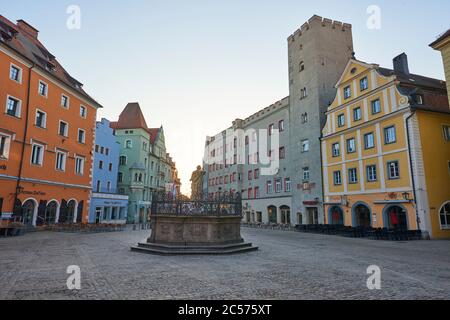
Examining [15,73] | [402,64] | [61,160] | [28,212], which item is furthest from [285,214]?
[15,73]

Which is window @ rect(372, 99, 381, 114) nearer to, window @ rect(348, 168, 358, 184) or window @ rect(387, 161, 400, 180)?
window @ rect(387, 161, 400, 180)

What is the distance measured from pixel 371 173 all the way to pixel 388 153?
2.42 meters

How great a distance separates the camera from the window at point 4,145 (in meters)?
21.0

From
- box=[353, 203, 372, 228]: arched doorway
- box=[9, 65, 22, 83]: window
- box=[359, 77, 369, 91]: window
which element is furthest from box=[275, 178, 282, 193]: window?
box=[9, 65, 22, 83]: window

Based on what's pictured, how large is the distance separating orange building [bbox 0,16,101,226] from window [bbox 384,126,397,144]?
95.3ft

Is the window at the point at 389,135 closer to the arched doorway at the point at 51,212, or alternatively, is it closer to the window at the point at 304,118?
the window at the point at 304,118

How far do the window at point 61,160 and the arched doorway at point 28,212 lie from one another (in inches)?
166

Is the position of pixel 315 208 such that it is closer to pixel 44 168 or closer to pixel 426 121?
pixel 426 121

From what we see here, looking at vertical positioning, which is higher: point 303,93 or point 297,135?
point 303,93

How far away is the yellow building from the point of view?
70.4 feet

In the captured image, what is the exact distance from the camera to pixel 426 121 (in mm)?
22484

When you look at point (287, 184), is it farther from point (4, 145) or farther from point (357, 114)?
point (4, 145)

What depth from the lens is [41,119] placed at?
25016 mm
